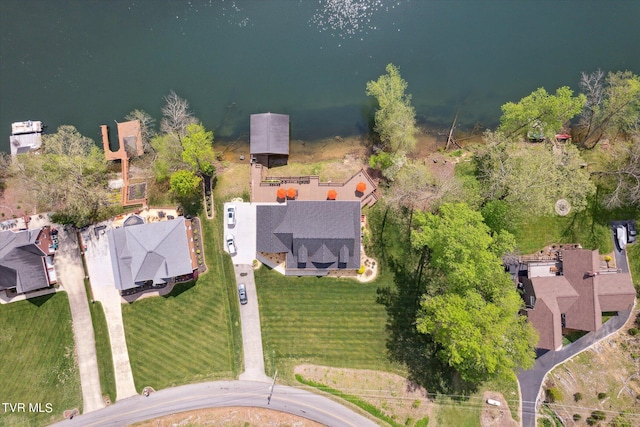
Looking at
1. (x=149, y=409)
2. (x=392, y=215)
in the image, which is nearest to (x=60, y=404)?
(x=149, y=409)

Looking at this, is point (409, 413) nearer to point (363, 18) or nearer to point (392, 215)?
point (392, 215)

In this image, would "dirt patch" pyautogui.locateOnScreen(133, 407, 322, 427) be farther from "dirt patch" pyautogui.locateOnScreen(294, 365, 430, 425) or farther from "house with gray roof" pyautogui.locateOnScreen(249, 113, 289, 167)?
"house with gray roof" pyautogui.locateOnScreen(249, 113, 289, 167)

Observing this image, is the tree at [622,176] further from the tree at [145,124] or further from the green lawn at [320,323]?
the tree at [145,124]

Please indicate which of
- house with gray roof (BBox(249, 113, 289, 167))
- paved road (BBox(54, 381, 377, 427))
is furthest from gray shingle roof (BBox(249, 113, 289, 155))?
paved road (BBox(54, 381, 377, 427))

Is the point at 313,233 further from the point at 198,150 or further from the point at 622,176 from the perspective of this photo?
the point at 622,176

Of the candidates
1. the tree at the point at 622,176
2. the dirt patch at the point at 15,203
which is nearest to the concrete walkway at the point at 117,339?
the dirt patch at the point at 15,203

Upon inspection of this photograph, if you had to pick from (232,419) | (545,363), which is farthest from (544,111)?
(232,419)
